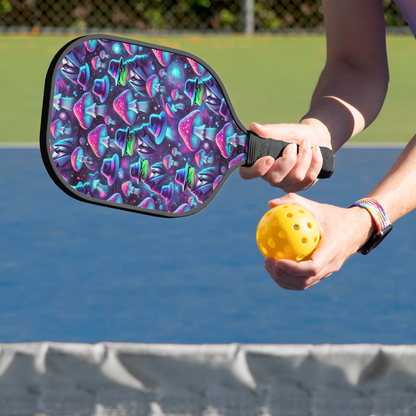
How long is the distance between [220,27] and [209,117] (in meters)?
7.94

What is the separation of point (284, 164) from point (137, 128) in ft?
1.03

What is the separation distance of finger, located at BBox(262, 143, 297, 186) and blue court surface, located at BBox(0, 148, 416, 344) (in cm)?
99

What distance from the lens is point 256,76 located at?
6980 mm

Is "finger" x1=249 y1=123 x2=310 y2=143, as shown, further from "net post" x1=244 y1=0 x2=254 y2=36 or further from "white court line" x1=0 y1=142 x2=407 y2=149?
"net post" x1=244 y1=0 x2=254 y2=36

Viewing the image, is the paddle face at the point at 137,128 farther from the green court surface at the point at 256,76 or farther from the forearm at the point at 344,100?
the green court surface at the point at 256,76

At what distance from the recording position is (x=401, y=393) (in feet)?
5.06

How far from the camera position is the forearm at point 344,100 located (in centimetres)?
168

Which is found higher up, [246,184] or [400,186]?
[400,186]

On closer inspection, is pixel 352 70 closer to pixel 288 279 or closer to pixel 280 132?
pixel 280 132

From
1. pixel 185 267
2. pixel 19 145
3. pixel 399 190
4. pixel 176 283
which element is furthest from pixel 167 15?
pixel 399 190

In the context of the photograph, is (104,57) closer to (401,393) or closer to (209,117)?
(209,117)

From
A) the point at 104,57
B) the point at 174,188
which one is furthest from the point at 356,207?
the point at 104,57

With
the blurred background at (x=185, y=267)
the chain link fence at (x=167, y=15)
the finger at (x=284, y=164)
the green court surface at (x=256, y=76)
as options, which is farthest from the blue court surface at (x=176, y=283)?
the chain link fence at (x=167, y=15)

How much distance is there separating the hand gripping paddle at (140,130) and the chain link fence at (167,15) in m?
7.53
